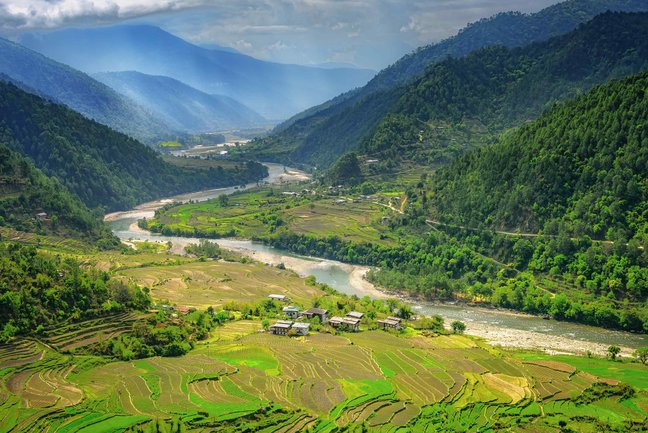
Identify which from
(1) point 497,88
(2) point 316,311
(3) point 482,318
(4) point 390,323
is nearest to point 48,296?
(2) point 316,311

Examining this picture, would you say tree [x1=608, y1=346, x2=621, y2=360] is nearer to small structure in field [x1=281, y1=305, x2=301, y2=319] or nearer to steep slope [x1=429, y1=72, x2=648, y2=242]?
steep slope [x1=429, y1=72, x2=648, y2=242]

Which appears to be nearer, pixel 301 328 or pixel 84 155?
pixel 301 328

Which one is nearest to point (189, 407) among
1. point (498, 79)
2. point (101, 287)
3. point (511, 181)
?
point (101, 287)

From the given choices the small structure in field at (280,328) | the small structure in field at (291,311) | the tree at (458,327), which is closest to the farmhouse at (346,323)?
the small structure in field at (291,311)

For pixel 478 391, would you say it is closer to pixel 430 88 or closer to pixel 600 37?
Answer: pixel 430 88

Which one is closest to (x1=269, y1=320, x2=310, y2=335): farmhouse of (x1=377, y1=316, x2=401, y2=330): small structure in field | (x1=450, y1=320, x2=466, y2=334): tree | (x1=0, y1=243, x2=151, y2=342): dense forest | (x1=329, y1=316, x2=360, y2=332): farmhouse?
(x1=329, y1=316, x2=360, y2=332): farmhouse

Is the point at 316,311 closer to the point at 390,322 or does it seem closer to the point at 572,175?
the point at 390,322
